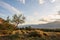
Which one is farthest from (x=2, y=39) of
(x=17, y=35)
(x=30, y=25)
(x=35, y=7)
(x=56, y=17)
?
(x=56, y=17)

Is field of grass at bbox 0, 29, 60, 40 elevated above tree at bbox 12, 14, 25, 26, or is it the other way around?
Result: tree at bbox 12, 14, 25, 26

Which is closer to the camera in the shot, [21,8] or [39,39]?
[39,39]

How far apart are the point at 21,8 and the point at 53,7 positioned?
4.31 ft

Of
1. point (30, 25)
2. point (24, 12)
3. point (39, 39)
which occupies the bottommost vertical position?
point (39, 39)

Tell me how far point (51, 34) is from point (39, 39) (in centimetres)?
52

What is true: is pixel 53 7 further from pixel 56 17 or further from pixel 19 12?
pixel 19 12

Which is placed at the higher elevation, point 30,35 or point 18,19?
point 18,19

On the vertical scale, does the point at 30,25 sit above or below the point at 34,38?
above

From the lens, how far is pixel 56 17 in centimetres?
655

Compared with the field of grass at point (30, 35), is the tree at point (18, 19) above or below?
above

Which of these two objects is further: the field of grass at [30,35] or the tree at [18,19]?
the tree at [18,19]

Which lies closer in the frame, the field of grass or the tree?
the field of grass

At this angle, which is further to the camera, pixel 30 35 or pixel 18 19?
pixel 18 19

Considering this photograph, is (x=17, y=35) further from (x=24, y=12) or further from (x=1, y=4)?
(x=1, y=4)
